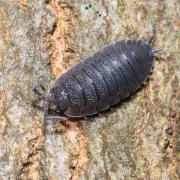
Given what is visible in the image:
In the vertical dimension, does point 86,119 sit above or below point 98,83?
below

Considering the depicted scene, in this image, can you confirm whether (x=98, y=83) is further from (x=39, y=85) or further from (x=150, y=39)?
(x=150, y=39)

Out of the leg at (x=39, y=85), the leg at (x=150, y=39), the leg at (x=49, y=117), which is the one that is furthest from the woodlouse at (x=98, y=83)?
the leg at (x=150, y=39)

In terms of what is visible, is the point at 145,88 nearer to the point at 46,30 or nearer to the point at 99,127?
the point at 99,127

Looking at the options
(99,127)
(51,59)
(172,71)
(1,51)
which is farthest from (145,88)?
(1,51)

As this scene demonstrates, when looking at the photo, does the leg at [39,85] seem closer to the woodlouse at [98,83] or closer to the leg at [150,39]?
the woodlouse at [98,83]

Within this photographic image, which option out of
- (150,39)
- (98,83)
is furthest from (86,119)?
(150,39)

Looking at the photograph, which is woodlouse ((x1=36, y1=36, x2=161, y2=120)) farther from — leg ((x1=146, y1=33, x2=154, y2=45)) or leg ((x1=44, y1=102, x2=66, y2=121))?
leg ((x1=146, y1=33, x2=154, y2=45))
